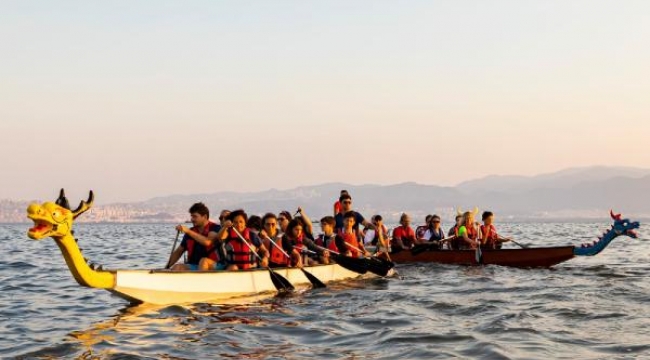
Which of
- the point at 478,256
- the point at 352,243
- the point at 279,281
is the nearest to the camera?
the point at 279,281

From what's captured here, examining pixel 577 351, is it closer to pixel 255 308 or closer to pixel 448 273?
pixel 255 308

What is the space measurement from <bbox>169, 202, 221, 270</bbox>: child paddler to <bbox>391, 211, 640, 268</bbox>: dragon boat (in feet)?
37.5

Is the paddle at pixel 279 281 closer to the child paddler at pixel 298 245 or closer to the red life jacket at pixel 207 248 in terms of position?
the red life jacket at pixel 207 248

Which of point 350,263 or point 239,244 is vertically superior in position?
point 239,244

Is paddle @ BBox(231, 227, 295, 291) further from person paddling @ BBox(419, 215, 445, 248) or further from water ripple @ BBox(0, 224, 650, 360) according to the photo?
person paddling @ BBox(419, 215, 445, 248)

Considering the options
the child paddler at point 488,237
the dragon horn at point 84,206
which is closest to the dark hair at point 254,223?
the dragon horn at point 84,206

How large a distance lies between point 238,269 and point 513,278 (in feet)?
28.6

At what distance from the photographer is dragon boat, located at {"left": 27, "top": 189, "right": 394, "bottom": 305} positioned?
11.1 meters

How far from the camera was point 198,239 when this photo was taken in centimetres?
1452

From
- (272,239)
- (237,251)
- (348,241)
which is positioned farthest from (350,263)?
(237,251)

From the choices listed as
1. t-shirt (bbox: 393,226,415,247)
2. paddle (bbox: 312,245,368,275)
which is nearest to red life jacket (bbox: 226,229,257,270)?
paddle (bbox: 312,245,368,275)

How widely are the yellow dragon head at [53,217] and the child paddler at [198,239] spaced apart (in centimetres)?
278

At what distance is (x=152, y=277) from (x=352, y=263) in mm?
7690

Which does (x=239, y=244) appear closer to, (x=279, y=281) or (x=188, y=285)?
(x=279, y=281)
